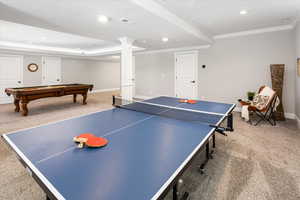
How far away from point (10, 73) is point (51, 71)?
170 centimetres

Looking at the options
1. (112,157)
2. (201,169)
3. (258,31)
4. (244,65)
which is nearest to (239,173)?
(201,169)

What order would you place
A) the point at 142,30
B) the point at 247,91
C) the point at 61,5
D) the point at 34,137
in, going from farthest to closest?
the point at 247,91 → the point at 142,30 → the point at 61,5 → the point at 34,137

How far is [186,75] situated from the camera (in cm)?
632

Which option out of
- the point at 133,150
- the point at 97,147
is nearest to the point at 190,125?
the point at 133,150

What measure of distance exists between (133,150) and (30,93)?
500cm

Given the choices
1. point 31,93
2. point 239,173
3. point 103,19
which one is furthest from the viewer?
point 31,93

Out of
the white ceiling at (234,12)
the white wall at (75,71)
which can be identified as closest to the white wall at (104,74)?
the white wall at (75,71)

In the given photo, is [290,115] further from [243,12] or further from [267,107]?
[243,12]

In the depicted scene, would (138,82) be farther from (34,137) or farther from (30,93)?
(34,137)

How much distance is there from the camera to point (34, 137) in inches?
51.7

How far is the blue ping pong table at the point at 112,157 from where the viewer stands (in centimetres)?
73

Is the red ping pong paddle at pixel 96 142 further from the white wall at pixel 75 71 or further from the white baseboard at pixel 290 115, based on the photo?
the white wall at pixel 75 71

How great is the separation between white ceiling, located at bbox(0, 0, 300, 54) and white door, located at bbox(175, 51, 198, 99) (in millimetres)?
1865

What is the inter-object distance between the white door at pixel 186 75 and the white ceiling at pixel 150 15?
187 cm
